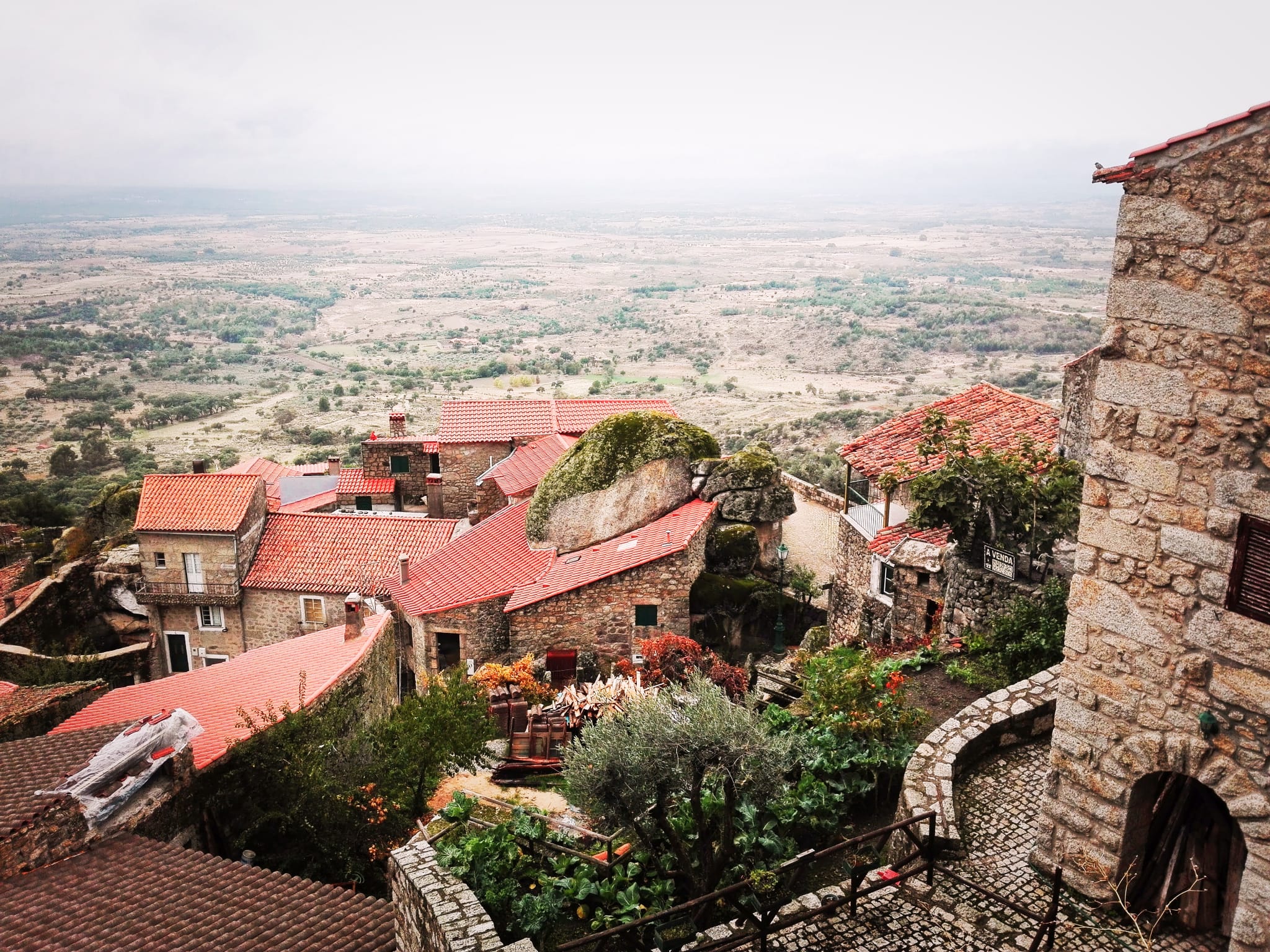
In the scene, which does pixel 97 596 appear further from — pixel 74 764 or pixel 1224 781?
pixel 1224 781

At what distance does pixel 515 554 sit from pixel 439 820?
12.9m

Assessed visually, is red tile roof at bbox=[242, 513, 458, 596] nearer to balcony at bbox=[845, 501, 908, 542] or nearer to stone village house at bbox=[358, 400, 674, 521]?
stone village house at bbox=[358, 400, 674, 521]

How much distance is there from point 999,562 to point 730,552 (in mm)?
7874

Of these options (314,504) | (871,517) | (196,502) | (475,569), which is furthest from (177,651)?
(871,517)

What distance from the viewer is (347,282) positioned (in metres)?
171

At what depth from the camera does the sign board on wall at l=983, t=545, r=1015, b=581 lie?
14016 mm

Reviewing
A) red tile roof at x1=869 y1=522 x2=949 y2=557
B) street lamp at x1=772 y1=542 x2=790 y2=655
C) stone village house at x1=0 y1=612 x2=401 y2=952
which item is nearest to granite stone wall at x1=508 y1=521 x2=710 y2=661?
street lamp at x1=772 y1=542 x2=790 y2=655

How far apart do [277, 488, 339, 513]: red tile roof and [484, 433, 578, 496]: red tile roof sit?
7.12 m

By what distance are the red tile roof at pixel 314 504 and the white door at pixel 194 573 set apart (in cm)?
502

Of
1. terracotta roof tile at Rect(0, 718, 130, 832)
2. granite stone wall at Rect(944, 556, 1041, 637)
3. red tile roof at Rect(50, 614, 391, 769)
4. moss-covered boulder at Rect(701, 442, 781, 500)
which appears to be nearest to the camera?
terracotta roof tile at Rect(0, 718, 130, 832)

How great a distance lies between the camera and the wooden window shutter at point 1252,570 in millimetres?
6699

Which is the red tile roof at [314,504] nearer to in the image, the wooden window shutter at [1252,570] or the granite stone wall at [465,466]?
the granite stone wall at [465,466]

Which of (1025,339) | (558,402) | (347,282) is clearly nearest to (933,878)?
(558,402)

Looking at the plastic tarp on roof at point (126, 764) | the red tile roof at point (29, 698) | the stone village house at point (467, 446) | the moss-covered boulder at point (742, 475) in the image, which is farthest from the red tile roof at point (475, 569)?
the plastic tarp on roof at point (126, 764)
